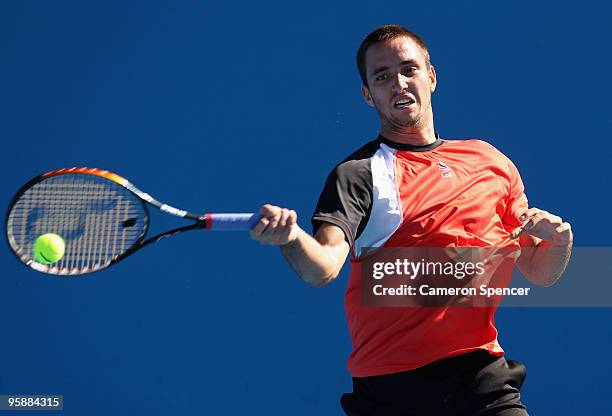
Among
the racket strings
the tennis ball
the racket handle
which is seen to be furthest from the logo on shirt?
the tennis ball

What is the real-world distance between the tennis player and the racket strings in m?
0.49

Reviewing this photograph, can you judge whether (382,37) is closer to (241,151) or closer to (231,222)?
(231,222)

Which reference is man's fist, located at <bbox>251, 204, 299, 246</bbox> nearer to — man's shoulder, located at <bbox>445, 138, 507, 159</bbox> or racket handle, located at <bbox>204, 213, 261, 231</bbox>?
racket handle, located at <bbox>204, 213, 261, 231</bbox>

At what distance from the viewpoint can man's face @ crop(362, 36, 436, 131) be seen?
2.67m

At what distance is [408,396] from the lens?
2.38 meters

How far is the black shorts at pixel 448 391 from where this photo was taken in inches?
93.5

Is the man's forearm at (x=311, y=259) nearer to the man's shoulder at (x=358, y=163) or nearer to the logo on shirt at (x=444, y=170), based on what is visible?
the man's shoulder at (x=358, y=163)

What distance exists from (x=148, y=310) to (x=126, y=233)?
125 centimetres

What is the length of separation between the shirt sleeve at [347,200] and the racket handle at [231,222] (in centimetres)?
19

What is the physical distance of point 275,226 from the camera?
2141mm

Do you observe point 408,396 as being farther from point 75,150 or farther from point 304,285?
point 75,150

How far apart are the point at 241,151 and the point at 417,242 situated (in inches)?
57.0

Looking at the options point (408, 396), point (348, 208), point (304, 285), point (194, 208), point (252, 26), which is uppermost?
point (252, 26)

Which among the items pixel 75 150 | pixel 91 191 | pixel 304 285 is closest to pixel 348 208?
pixel 91 191
